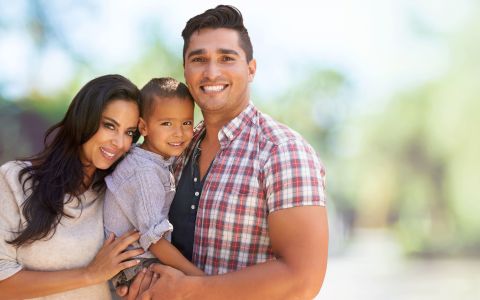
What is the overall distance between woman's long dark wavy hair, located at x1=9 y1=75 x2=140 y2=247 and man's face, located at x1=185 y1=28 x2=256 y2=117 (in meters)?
0.25

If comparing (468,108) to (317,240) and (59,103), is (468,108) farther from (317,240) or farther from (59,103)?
(317,240)

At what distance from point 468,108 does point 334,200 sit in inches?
90.5

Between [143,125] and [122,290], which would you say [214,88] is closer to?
[143,125]

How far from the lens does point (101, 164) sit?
2.41 m

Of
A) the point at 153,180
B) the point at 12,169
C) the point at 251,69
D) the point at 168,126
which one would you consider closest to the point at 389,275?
the point at 251,69

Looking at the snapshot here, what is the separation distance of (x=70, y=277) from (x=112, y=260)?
0.53ft

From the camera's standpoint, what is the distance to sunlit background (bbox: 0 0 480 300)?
7.50 metres

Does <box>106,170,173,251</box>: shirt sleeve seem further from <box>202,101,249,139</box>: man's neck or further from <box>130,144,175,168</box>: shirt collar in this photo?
<box>202,101,249,139</box>: man's neck

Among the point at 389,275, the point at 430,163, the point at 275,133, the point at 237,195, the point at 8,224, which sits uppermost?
the point at 275,133

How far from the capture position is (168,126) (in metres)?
2.54

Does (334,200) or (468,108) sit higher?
(468,108)

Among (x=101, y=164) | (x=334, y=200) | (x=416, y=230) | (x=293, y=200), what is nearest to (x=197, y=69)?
(x=101, y=164)

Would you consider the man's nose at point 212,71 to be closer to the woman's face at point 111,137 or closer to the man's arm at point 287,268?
the woman's face at point 111,137

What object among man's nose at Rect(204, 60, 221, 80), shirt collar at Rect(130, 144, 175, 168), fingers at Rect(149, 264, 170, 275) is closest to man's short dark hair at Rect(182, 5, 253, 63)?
man's nose at Rect(204, 60, 221, 80)
